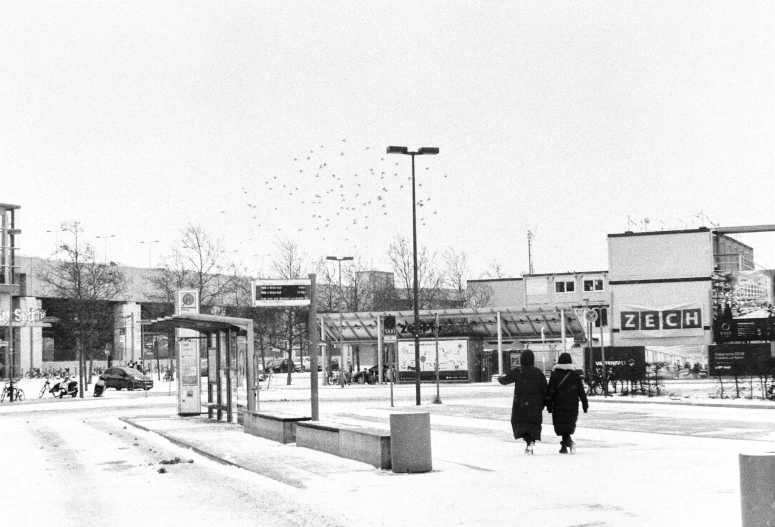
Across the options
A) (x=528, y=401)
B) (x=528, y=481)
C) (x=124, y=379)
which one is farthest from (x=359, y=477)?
(x=124, y=379)

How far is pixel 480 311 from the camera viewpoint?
217 feet

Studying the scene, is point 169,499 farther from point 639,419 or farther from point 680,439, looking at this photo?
point 639,419

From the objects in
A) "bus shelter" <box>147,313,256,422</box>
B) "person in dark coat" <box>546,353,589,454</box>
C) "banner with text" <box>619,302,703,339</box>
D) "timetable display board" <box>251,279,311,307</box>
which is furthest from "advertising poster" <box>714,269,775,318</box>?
"person in dark coat" <box>546,353,589,454</box>

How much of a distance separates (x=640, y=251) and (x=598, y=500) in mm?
69654

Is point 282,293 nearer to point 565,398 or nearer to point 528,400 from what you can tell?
point 528,400

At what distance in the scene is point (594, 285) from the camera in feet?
328

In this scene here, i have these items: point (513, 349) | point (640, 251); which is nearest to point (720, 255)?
point (640, 251)

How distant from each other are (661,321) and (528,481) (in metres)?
66.4

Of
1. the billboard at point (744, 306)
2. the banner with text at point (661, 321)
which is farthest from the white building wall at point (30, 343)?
the billboard at point (744, 306)

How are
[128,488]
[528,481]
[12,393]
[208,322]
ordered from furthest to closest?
[12,393]
[208,322]
[128,488]
[528,481]

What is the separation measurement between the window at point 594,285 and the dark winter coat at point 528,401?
8494 cm

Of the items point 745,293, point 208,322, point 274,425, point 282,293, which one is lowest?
point 274,425

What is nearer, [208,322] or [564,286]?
[208,322]

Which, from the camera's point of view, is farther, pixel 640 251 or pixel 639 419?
pixel 640 251
